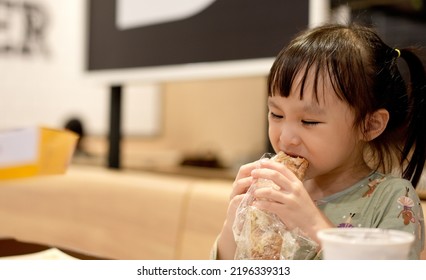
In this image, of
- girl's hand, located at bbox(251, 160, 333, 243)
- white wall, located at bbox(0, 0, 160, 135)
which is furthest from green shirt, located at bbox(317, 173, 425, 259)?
white wall, located at bbox(0, 0, 160, 135)

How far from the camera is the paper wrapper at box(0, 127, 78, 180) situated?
1125mm

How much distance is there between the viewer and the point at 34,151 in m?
1.12

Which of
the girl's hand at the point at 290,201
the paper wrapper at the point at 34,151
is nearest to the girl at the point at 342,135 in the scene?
the girl's hand at the point at 290,201

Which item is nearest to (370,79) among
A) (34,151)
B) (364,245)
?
(364,245)

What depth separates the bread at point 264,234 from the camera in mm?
737

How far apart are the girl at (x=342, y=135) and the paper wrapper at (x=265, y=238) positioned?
0.01 meters

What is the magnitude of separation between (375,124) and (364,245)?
399 millimetres

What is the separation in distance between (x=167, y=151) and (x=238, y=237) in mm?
3050

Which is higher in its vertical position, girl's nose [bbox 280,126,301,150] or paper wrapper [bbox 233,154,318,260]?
girl's nose [bbox 280,126,301,150]

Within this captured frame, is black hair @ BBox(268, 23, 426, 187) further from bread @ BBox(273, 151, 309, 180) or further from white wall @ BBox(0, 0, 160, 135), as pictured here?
white wall @ BBox(0, 0, 160, 135)

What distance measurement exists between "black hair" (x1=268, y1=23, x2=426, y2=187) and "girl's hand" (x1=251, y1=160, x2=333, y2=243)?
123mm

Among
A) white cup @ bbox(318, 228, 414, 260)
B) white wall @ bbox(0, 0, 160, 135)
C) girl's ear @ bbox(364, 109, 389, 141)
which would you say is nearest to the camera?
white cup @ bbox(318, 228, 414, 260)

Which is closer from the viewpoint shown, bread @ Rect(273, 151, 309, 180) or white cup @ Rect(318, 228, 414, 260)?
white cup @ Rect(318, 228, 414, 260)
